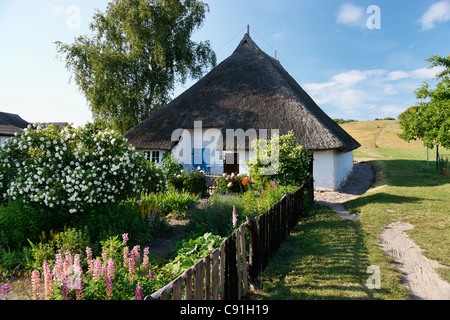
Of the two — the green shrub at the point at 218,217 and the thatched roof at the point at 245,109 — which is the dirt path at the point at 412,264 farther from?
the thatched roof at the point at 245,109

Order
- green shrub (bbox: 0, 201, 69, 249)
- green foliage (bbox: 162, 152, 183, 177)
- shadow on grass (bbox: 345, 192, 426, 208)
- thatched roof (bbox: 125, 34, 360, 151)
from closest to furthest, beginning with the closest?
green shrub (bbox: 0, 201, 69, 249)
shadow on grass (bbox: 345, 192, 426, 208)
green foliage (bbox: 162, 152, 183, 177)
thatched roof (bbox: 125, 34, 360, 151)

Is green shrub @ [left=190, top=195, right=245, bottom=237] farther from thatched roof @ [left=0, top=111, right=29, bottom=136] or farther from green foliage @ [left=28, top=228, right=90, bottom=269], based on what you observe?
thatched roof @ [left=0, top=111, right=29, bottom=136]

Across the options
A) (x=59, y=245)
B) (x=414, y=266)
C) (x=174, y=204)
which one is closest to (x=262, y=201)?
(x=174, y=204)

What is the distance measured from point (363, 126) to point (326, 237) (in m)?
61.3

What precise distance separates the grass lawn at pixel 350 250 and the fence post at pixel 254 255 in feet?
0.51

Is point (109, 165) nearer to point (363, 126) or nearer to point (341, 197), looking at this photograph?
point (341, 197)

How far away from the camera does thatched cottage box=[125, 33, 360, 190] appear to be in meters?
11.9

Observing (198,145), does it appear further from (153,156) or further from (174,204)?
(174,204)

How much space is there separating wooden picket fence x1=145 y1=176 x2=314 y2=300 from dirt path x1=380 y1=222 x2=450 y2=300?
200cm

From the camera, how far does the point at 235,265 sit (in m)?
3.32

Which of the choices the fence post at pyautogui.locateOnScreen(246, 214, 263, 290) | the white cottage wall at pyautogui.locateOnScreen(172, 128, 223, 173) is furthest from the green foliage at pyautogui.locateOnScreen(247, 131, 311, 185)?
the white cottage wall at pyautogui.locateOnScreen(172, 128, 223, 173)

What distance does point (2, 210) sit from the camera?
5.13 m
